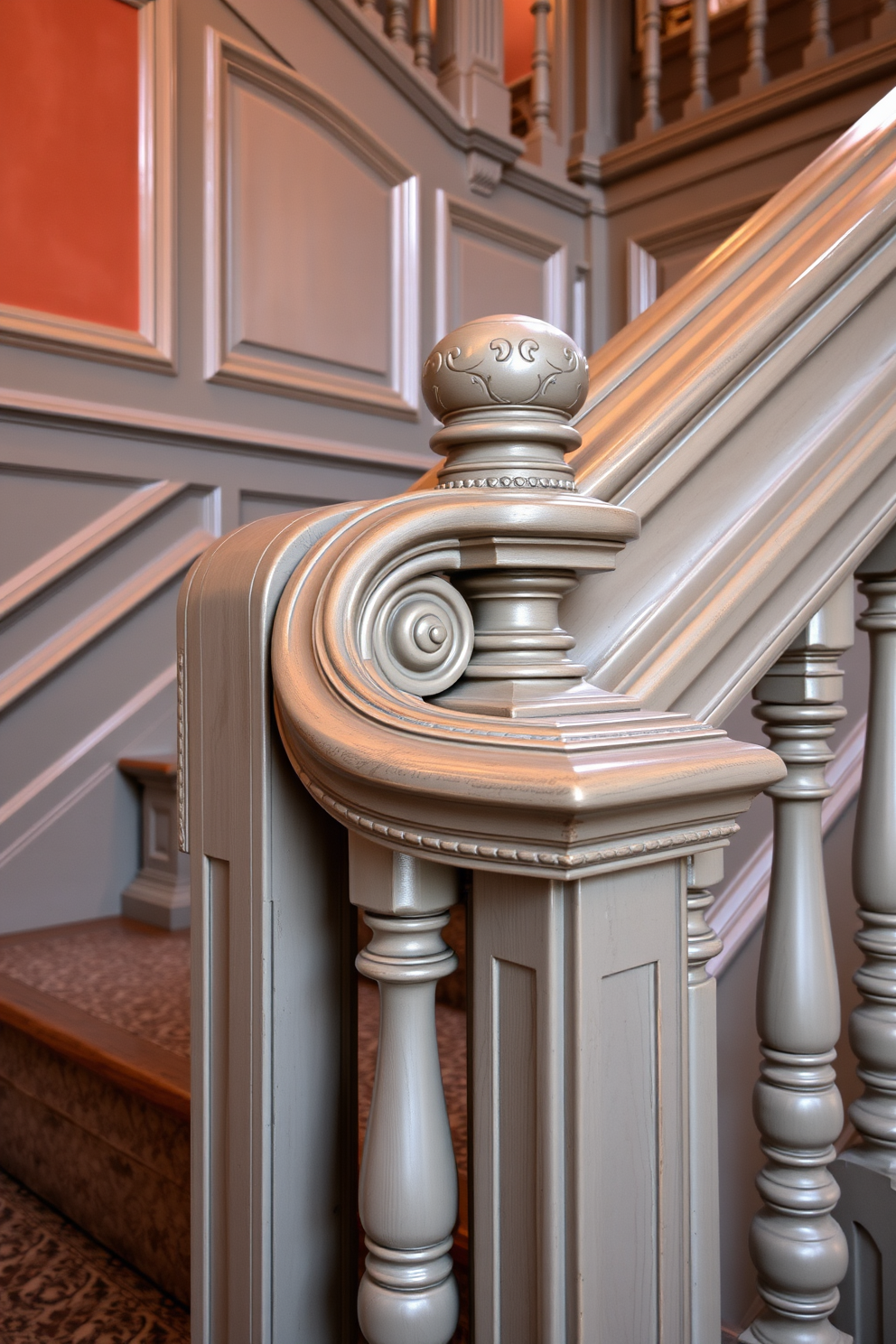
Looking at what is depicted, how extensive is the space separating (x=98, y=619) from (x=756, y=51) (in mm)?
2162

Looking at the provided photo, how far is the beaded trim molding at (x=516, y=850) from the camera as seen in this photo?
44 centimetres

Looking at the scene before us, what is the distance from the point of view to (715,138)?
2744mm

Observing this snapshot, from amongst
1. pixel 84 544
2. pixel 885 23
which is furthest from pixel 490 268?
pixel 84 544

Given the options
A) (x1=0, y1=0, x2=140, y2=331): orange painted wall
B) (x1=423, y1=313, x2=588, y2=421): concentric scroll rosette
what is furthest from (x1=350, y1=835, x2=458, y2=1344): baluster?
(x1=0, y1=0, x2=140, y2=331): orange painted wall

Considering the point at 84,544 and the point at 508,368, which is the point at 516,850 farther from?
the point at 84,544

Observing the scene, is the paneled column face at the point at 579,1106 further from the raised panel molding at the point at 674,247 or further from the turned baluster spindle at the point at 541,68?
the turned baluster spindle at the point at 541,68

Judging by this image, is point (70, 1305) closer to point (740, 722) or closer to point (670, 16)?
point (740, 722)

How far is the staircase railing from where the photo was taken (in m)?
0.46

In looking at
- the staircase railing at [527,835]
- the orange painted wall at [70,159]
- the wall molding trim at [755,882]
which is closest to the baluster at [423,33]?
the orange painted wall at [70,159]

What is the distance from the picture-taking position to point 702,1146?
1.83 feet

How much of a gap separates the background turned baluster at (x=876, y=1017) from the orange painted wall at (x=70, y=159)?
1.57 meters

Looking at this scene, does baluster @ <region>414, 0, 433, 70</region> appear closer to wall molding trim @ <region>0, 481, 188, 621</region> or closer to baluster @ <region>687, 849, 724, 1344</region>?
wall molding trim @ <region>0, 481, 188, 621</region>

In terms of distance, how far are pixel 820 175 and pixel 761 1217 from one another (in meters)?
0.73

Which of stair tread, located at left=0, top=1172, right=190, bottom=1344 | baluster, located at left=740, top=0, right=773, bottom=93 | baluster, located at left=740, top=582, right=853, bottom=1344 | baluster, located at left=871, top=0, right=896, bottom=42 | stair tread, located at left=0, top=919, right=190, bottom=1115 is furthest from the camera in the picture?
baluster, located at left=740, top=0, right=773, bottom=93
